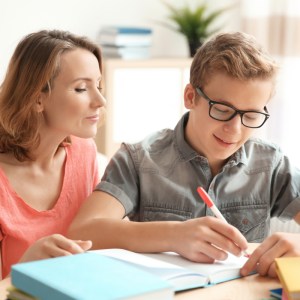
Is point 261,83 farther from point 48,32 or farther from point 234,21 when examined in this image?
point 234,21

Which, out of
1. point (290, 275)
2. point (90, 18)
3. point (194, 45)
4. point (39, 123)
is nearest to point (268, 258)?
point (290, 275)

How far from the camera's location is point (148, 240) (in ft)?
3.03

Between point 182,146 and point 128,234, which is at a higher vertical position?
point 182,146

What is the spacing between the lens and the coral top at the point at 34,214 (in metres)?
1.29

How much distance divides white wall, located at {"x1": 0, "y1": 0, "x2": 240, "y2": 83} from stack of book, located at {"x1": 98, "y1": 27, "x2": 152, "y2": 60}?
0.55 feet

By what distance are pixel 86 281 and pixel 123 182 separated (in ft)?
1.98

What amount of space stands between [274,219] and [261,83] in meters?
0.47

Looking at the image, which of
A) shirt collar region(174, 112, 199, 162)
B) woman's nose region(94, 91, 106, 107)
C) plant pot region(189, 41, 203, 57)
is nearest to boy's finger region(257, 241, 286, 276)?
shirt collar region(174, 112, 199, 162)

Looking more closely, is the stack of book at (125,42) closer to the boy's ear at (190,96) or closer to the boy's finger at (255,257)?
the boy's ear at (190,96)

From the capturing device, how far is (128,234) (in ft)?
3.15

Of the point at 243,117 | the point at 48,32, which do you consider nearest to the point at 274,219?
the point at 243,117

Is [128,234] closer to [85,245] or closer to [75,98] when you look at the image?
[85,245]

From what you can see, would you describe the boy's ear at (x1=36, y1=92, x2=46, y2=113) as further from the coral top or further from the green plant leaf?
the green plant leaf

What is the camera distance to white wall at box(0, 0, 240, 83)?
2.61 metres
